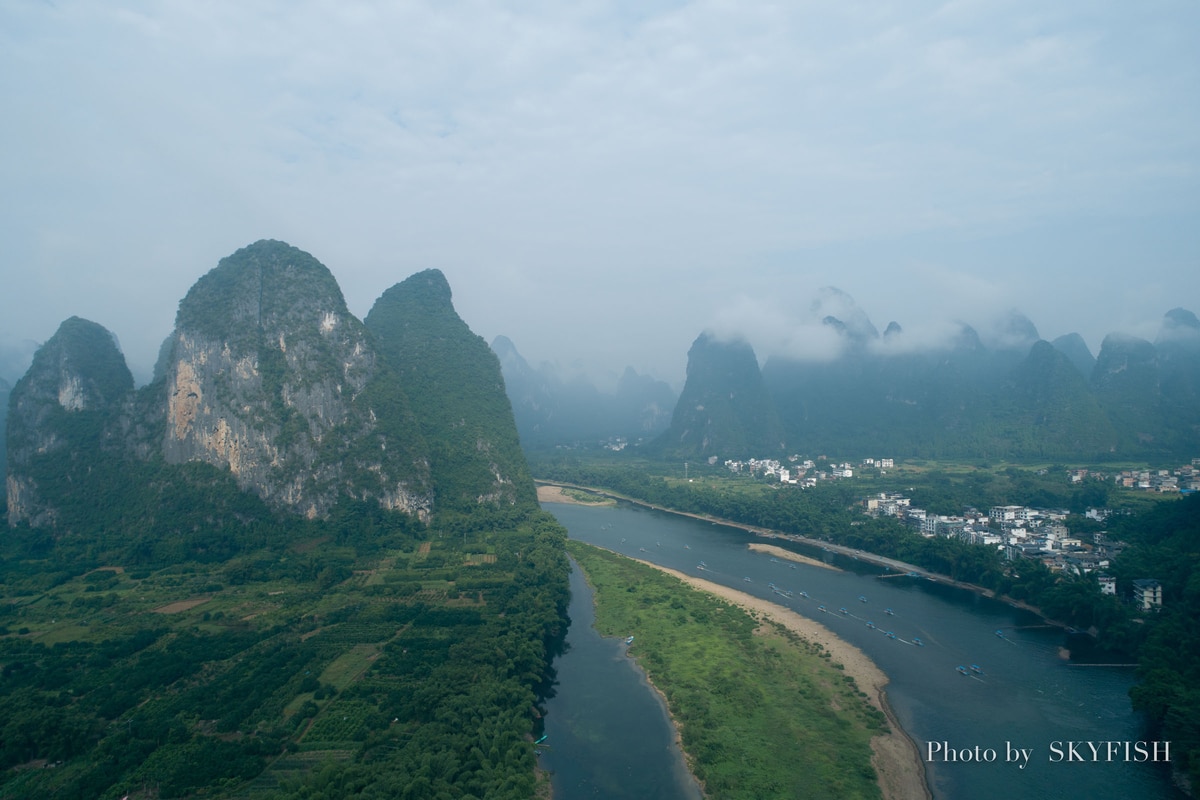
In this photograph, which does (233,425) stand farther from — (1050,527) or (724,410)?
(724,410)

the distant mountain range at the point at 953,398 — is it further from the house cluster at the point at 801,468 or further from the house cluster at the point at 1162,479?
the house cluster at the point at 1162,479

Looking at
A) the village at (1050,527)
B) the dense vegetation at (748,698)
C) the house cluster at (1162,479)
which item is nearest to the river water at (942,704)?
the dense vegetation at (748,698)

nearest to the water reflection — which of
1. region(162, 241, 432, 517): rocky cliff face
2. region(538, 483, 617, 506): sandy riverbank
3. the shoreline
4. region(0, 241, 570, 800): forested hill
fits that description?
region(0, 241, 570, 800): forested hill

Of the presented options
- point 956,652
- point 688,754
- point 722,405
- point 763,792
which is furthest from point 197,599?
point 722,405

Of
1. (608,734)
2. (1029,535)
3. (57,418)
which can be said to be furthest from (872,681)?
(57,418)

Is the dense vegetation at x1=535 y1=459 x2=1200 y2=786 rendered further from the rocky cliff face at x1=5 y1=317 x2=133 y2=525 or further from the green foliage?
the rocky cliff face at x1=5 y1=317 x2=133 y2=525
